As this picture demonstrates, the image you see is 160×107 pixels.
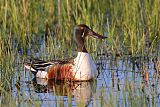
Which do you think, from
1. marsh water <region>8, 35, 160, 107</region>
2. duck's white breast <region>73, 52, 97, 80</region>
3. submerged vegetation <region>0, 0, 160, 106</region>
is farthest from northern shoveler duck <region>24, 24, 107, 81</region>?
submerged vegetation <region>0, 0, 160, 106</region>

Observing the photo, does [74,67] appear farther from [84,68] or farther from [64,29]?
[64,29]

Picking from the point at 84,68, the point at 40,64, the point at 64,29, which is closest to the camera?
the point at 84,68

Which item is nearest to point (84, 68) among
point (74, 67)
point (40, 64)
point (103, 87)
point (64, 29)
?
point (74, 67)

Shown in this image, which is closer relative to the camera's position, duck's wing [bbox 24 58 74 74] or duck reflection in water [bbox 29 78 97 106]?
duck reflection in water [bbox 29 78 97 106]

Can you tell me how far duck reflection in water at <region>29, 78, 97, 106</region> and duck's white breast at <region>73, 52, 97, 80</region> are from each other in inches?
4.8

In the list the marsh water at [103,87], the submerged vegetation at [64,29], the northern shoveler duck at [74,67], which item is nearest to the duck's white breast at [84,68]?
the northern shoveler duck at [74,67]

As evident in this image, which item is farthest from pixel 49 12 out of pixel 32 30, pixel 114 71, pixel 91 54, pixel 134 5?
pixel 114 71

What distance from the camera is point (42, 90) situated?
8.65m

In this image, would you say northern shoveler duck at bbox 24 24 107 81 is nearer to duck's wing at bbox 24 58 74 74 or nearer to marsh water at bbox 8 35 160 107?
duck's wing at bbox 24 58 74 74

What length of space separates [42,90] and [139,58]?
205cm

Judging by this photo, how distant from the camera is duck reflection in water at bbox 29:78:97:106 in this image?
811 cm

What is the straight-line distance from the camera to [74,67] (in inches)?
375

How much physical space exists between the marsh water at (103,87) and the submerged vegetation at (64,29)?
0.14 meters

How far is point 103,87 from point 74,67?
146cm
